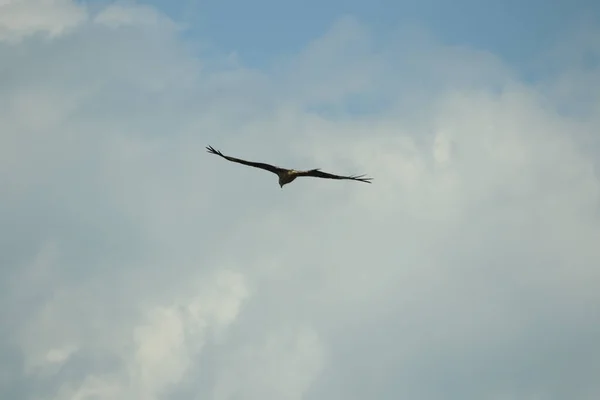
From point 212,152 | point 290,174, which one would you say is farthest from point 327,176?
Result: point 212,152

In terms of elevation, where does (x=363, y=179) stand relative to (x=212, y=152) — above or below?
below

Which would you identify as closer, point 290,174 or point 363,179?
point 363,179

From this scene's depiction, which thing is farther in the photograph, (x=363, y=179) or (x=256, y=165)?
(x=256, y=165)

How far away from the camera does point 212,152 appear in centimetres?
9094

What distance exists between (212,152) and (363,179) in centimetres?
1784

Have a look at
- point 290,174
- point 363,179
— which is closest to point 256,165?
point 290,174

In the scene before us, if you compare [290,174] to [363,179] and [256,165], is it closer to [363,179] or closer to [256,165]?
[256,165]

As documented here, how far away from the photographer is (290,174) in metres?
86.8

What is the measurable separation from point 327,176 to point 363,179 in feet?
16.3

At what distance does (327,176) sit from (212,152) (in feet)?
42.9

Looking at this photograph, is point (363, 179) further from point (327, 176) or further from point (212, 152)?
point (212, 152)

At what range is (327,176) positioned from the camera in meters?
82.9

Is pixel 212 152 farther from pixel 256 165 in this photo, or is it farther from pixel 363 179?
pixel 363 179

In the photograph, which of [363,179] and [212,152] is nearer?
[363,179]
